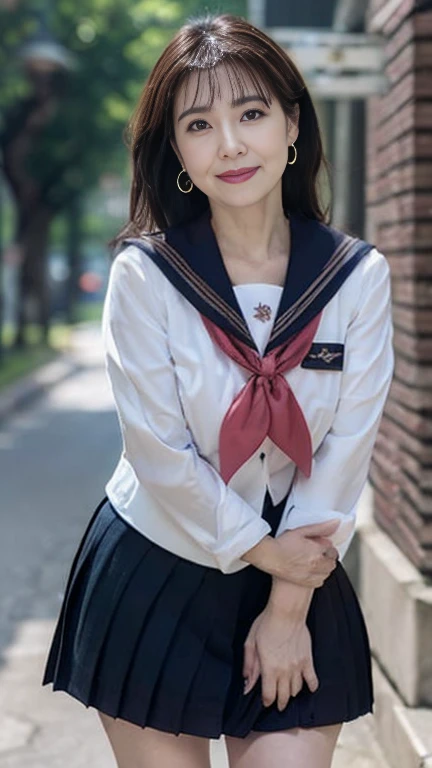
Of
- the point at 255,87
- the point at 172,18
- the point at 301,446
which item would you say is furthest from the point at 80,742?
the point at 172,18

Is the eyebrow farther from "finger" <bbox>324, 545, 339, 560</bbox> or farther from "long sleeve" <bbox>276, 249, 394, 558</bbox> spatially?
"finger" <bbox>324, 545, 339, 560</bbox>

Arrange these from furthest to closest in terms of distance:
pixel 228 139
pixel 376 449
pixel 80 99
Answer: pixel 80 99 → pixel 376 449 → pixel 228 139

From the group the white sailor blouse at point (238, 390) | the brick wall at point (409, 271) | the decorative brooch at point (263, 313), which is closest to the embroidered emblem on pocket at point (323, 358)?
the white sailor blouse at point (238, 390)

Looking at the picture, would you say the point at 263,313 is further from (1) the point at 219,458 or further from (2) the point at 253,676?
(2) the point at 253,676

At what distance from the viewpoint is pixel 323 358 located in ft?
7.74

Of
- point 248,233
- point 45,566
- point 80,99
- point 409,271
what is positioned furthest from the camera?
point 80,99

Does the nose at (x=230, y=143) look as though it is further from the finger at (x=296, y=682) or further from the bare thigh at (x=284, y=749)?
the bare thigh at (x=284, y=749)

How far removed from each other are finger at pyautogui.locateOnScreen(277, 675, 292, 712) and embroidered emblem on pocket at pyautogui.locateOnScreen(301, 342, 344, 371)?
0.56 metres

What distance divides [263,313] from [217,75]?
437 millimetres

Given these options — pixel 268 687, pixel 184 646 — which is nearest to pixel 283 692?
pixel 268 687

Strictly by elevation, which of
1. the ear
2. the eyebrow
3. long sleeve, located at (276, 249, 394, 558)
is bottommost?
long sleeve, located at (276, 249, 394, 558)

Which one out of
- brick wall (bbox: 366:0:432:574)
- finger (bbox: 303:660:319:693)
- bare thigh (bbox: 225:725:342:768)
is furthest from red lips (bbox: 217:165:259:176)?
brick wall (bbox: 366:0:432:574)

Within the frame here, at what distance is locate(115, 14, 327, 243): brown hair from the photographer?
236 centimetres

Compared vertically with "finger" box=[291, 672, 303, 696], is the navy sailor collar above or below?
above
